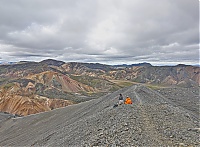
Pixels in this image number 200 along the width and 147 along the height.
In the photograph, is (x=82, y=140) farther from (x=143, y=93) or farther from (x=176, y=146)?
(x=143, y=93)

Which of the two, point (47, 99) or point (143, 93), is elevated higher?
point (143, 93)

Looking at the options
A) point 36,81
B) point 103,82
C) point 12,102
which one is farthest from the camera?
point 103,82

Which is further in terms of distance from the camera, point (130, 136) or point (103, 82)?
point (103, 82)

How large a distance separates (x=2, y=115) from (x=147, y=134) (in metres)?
53.6

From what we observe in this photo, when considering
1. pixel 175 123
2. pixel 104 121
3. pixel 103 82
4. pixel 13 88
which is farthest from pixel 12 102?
pixel 103 82

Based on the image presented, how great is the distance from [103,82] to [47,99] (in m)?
97.5

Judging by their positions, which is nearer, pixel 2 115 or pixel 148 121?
pixel 148 121

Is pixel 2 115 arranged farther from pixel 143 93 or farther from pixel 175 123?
pixel 175 123

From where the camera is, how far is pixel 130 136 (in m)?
14.0

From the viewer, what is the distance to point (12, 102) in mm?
70562

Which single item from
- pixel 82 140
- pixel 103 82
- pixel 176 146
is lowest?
pixel 103 82

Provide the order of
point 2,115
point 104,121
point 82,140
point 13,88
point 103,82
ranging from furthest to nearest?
1. point 103,82
2. point 13,88
3. point 2,115
4. point 104,121
5. point 82,140

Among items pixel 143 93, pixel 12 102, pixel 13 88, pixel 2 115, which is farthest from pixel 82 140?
pixel 13 88

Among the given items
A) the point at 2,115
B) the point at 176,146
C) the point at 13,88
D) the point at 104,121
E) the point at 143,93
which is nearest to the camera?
the point at 176,146
